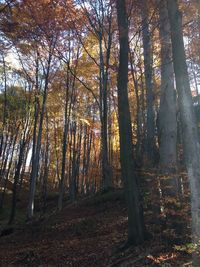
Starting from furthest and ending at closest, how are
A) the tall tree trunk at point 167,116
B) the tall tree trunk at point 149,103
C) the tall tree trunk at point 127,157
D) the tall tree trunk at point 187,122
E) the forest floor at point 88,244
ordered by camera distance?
1. the tall tree trunk at point 149,103
2. the tall tree trunk at point 167,116
3. the tall tree trunk at point 127,157
4. the forest floor at point 88,244
5. the tall tree trunk at point 187,122

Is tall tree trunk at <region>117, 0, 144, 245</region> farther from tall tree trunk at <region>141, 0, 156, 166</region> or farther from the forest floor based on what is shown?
tall tree trunk at <region>141, 0, 156, 166</region>

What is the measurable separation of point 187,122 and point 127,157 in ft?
8.44

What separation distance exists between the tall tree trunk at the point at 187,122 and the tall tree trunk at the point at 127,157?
235 cm

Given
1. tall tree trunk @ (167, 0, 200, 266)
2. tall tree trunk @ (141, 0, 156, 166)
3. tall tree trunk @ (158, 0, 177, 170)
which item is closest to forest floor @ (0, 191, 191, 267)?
tall tree trunk @ (167, 0, 200, 266)

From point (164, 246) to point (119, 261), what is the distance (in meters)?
1.07

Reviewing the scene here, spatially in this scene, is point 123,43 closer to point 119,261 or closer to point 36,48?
point 119,261

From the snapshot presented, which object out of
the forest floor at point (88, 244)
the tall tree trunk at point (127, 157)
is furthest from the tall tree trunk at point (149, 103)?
the forest floor at point (88, 244)

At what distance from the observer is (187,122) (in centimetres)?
546

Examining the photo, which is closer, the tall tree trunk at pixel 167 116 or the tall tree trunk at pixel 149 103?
the tall tree trunk at pixel 167 116

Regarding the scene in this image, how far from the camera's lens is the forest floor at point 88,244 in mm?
6625

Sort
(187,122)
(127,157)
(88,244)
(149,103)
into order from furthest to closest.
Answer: (149,103)
(88,244)
(127,157)
(187,122)

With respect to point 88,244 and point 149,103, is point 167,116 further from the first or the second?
point 88,244

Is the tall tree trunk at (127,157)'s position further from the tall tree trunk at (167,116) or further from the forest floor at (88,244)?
the tall tree trunk at (167,116)

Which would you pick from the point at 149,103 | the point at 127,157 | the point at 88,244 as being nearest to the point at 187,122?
the point at 127,157
